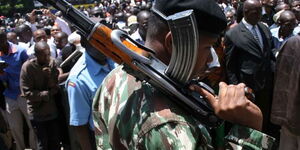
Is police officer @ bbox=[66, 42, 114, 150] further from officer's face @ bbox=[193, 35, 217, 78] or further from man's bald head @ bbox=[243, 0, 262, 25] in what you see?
man's bald head @ bbox=[243, 0, 262, 25]

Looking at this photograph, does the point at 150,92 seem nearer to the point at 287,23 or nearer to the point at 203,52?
the point at 203,52

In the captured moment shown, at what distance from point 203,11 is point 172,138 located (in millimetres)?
435

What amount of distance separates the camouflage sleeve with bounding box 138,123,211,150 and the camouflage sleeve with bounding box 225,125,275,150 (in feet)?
0.29

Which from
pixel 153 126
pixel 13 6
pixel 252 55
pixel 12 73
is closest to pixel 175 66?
pixel 153 126

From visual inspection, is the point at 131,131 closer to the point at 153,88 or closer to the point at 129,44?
the point at 153,88

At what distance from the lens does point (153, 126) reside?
1222mm

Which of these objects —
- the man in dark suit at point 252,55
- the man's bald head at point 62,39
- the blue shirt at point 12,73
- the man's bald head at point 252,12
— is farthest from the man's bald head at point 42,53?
the man's bald head at point 252,12

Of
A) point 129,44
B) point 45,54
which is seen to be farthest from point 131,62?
point 45,54

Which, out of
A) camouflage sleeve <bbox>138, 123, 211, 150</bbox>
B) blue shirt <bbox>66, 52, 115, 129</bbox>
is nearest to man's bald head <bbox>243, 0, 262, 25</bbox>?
blue shirt <bbox>66, 52, 115, 129</bbox>

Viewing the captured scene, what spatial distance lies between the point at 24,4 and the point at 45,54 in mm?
31516

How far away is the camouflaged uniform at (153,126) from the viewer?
3.94 ft

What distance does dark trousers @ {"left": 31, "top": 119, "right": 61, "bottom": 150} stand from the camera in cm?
445

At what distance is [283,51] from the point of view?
3.78 m

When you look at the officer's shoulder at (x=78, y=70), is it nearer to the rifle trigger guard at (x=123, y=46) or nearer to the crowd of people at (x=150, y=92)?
the crowd of people at (x=150, y=92)
